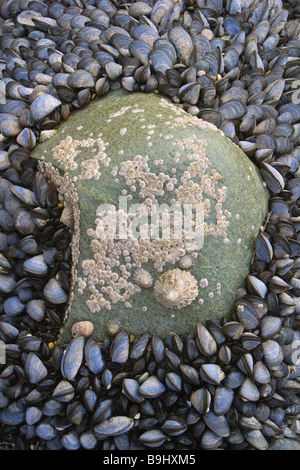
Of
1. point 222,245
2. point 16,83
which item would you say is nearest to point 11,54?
point 16,83

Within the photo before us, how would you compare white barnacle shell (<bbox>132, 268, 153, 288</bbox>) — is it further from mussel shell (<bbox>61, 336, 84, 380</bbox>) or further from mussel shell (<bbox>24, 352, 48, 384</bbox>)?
mussel shell (<bbox>24, 352, 48, 384</bbox>)

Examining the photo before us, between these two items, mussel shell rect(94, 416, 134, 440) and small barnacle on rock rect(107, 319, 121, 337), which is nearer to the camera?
mussel shell rect(94, 416, 134, 440)

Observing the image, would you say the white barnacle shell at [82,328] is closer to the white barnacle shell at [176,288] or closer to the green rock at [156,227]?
the green rock at [156,227]

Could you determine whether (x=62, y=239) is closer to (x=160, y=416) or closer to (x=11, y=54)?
(x=160, y=416)

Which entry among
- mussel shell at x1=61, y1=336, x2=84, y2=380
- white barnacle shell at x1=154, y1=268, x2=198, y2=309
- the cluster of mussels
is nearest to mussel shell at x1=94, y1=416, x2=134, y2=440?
the cluster of mussels

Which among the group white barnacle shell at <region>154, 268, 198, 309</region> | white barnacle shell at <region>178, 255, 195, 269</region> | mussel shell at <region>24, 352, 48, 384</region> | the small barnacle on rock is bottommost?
mussel shell at <region>24, 352, 48, 384</region>

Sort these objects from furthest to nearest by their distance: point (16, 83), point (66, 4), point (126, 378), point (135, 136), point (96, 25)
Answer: point (66, 4)
point (96, 25)
point (16, 83)
point (135, 136)
point (126, 378)
